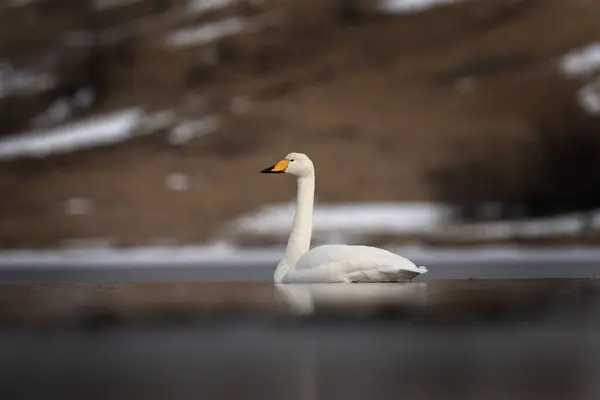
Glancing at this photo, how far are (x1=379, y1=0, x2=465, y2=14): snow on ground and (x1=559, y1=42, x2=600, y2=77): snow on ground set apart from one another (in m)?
10.5

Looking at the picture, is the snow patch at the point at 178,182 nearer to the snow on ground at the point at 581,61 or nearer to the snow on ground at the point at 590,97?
the snow on ground at the point at 590,97

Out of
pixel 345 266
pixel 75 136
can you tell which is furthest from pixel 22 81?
pixel 345 266

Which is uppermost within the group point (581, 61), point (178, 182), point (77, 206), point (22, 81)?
point (22, 81)

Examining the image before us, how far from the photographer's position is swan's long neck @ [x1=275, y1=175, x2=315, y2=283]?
64.4ft

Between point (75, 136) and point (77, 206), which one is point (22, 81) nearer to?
point (75, 136)

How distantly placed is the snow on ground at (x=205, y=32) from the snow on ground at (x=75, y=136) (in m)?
8.75


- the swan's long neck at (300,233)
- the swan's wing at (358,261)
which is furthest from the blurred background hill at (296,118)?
the swan's wing at (358,261)

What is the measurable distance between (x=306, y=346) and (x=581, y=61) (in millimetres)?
67281

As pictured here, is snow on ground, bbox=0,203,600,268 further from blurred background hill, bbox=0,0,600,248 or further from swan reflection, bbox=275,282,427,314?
swan reflection, bbox=275,282,427,314

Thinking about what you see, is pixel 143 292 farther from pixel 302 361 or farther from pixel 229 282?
pixel 302 361

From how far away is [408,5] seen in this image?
85750mm

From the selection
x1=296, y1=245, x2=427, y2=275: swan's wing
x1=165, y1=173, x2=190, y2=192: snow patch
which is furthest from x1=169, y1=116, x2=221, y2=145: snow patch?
x1=296, y1=245, x2=427, y2=275: swan's wing

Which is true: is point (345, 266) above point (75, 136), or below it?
below

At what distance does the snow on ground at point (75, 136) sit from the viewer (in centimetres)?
7550
